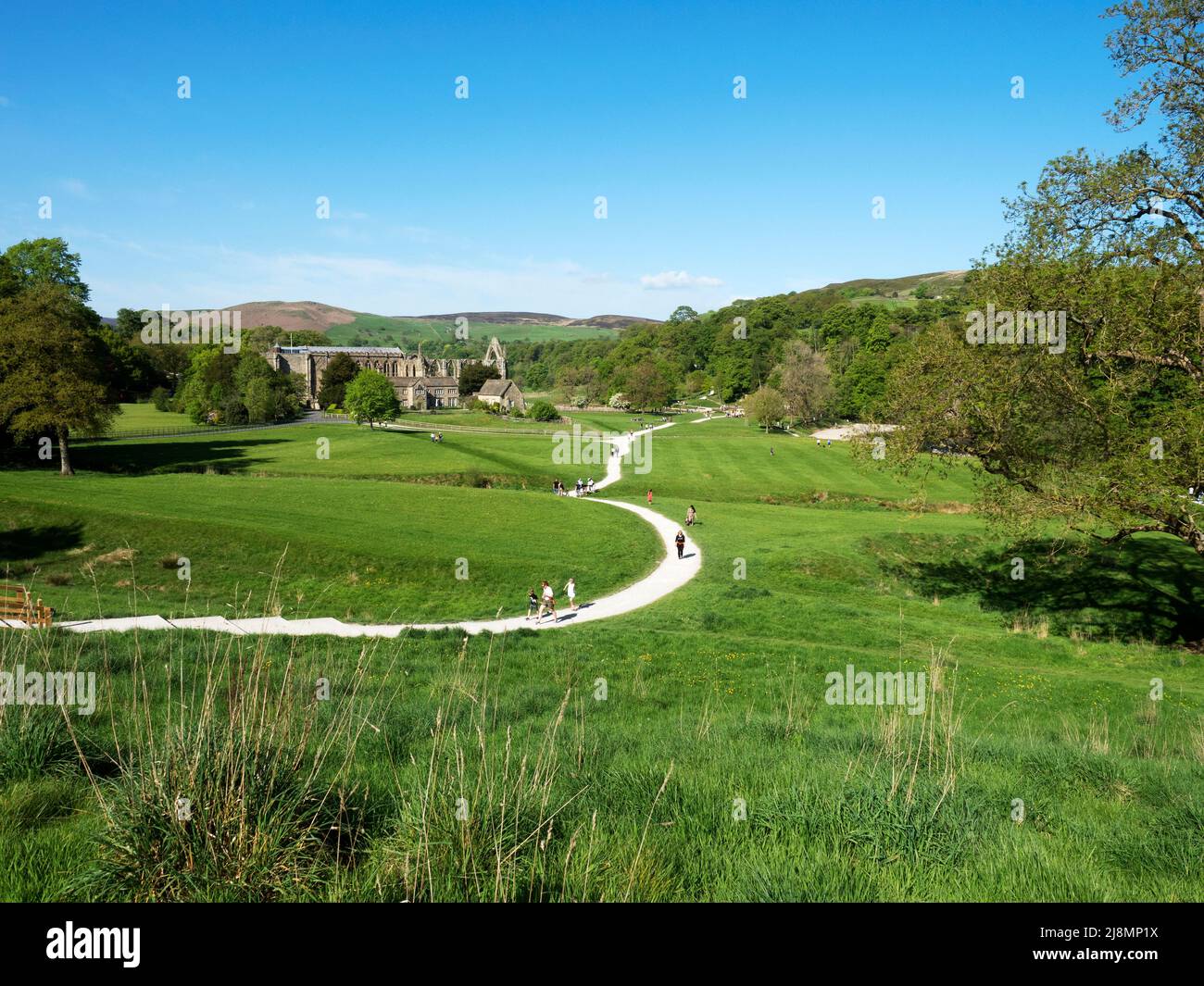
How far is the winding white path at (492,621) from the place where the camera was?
1708cm

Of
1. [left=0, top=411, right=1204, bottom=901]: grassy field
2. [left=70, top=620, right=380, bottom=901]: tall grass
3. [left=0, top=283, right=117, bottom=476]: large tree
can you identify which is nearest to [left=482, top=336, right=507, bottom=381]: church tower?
[left=0, top=283, right=117, bottom=476]: large tree

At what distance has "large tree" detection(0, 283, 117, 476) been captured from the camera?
43906mm

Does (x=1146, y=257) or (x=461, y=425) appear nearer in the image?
(x=1146, y=257)

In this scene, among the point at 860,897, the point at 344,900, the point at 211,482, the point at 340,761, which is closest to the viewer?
the point at 344,900

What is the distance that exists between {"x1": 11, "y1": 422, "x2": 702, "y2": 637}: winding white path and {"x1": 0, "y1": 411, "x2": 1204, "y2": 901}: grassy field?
214 centimetres

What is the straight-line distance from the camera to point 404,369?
17362 centimetres

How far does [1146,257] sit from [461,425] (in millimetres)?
91164

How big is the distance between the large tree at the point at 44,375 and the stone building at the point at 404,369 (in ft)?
303

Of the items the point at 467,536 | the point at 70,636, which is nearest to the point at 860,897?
the point at 70,636

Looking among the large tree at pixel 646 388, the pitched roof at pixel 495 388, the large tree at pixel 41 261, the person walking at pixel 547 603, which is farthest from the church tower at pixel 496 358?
the person walking at pixel 547 603

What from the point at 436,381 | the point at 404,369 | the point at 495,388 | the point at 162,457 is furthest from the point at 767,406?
the point at 404,369

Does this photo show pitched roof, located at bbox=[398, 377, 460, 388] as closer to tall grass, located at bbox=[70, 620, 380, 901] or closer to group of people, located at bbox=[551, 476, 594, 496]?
group of people, located at bbox=[551, 476, 594, 496]
